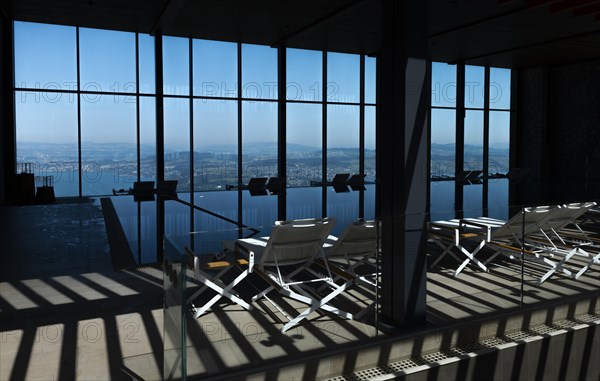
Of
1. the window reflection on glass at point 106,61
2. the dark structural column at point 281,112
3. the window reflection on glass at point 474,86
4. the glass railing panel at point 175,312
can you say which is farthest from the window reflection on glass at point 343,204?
the window reflection on glass at point 474,86

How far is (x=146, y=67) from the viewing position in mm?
13898

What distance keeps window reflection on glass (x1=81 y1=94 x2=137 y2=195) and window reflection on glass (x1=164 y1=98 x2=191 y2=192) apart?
0.98 m

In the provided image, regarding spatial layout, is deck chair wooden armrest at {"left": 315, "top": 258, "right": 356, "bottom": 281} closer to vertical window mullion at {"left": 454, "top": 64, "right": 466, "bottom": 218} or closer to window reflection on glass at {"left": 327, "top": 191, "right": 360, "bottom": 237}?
window reflection on glass at {"left": 327, "top": 191, "right": 360, "bottom": 237}

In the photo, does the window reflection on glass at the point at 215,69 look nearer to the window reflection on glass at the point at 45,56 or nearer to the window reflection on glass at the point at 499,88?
the window reflection on glass at the point at 45,56

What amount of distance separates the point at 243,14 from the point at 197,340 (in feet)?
32.3

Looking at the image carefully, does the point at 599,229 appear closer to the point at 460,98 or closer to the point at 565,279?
the point at 565,279

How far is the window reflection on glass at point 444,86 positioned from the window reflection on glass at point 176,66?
8.47 m

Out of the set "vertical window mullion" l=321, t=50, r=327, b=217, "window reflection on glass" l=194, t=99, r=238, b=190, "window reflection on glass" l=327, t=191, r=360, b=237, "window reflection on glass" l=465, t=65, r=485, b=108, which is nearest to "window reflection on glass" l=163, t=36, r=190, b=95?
"window reflection on glass" l=194, t=99, r=238, b=190

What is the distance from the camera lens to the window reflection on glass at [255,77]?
1525 cm

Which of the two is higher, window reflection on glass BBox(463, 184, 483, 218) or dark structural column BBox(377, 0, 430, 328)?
dark structural column BBox(377, 0, 430, 328)

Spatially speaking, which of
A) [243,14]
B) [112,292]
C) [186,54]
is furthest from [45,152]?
[112,292]

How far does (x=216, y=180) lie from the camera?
54.1ft

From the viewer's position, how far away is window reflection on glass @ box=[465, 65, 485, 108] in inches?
730

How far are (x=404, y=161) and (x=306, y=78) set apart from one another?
44.7ft
